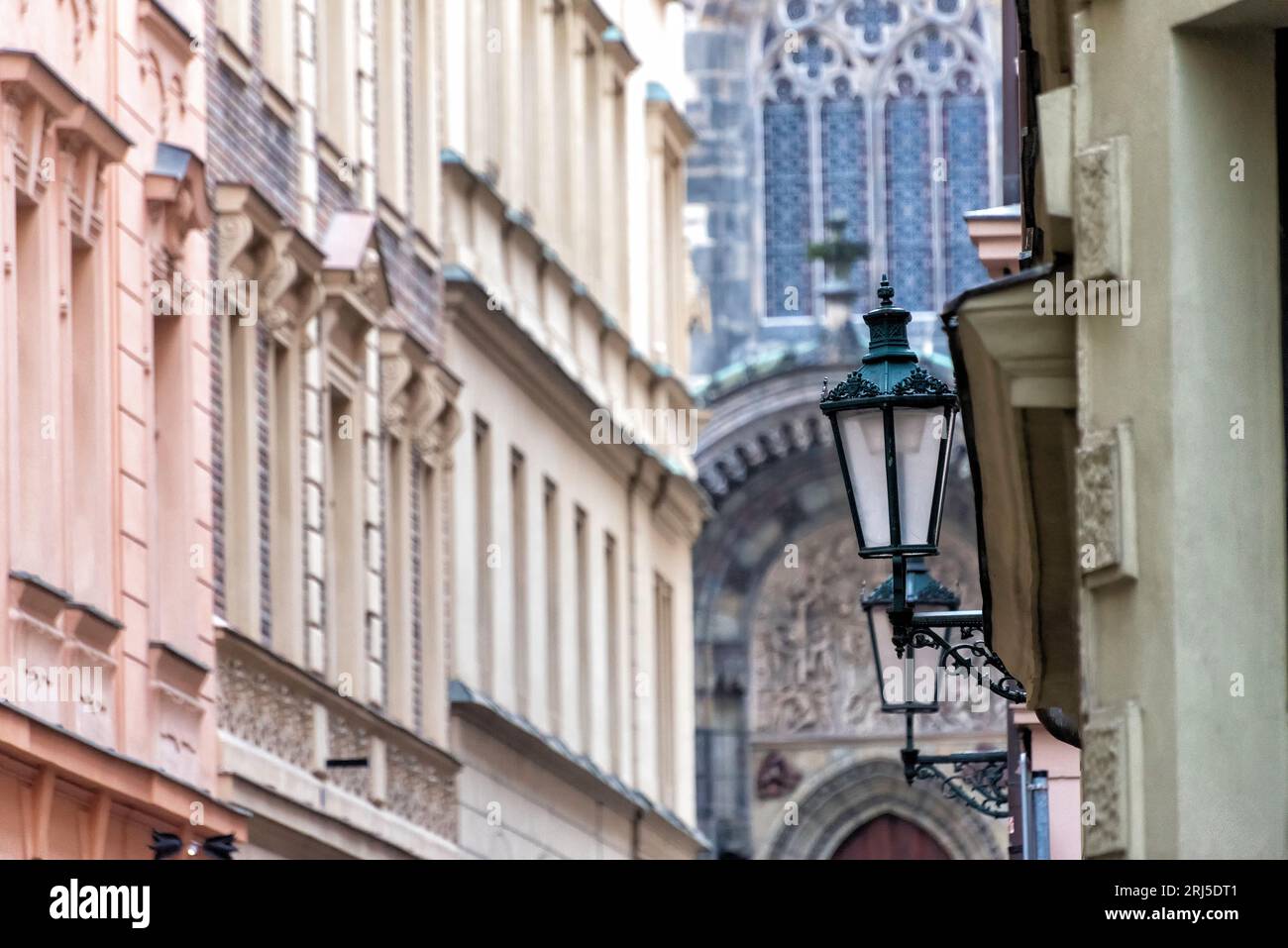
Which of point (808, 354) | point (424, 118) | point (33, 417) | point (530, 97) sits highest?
point (808, 354)

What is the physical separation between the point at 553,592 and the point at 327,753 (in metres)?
7.91

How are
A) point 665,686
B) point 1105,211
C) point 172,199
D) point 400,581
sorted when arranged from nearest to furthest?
1. point 1105,211
2. point 172,199
3. point 400,581
4. point 665,686

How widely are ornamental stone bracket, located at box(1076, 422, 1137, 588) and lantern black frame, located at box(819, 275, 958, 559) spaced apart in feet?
9.24

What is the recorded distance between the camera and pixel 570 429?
30.8 m

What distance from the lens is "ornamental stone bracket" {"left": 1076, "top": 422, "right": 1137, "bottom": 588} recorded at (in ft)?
31.1

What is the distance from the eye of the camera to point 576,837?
99.1 ft

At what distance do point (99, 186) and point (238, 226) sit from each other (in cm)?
264

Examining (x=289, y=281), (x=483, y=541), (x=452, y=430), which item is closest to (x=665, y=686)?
(x=483, y=541)

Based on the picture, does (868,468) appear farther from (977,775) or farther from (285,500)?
(285,500)

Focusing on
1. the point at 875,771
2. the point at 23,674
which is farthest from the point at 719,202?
the point at 23,674

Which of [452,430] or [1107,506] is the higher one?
[452,430]

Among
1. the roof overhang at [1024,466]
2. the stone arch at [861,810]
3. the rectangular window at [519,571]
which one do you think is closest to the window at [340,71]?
the rectangular window at [519,571]

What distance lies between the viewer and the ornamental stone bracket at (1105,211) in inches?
383

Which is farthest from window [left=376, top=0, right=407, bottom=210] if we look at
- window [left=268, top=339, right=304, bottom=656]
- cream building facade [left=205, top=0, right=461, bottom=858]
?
window [left=268, top=339, right=304, bottom=656]
